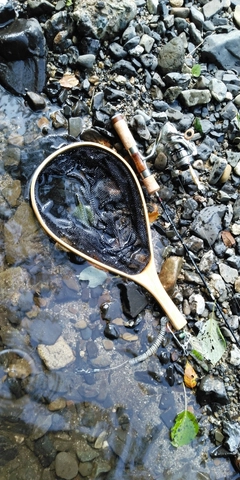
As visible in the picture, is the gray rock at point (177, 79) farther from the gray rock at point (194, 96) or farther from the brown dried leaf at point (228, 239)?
the brown dried leaf at point (228, 239)

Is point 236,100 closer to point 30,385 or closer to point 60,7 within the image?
point 60,7

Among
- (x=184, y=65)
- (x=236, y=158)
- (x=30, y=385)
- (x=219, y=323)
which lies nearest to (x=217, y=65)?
(x=184, y=65)

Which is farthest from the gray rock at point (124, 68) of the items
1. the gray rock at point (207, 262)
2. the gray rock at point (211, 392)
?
the gray rock at point (211, 392)

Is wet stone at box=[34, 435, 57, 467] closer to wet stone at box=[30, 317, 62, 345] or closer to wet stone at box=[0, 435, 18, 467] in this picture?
wet stone at box=[0, 435, 18, 467]

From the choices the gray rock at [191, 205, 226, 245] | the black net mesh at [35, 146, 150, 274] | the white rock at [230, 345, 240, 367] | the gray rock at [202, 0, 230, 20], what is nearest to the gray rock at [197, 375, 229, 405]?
the white rock at [230, 345, 240, 367]

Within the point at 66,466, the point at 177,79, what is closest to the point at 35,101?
the point at 177,79

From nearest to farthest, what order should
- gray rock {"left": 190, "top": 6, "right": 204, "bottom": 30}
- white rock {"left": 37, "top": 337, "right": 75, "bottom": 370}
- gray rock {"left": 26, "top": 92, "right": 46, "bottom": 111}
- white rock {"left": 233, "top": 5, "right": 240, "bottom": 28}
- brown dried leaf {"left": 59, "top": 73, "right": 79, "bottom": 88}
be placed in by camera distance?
white rock {"left": 37, "top": 337, "right": 75, "bottom": 370} < gray rock {"left": 26, "top": 92, "right": 46, "bottom": 111} < brown dried leaf {"left": 59, "top": 73, "right": 79, "bottom": 88} < gray rock {"left": 190, "top": 6, "right": 204, "bottom": 30} < white rock {"left": 233, "top": 5, "right": 240, "bottom": 28}
